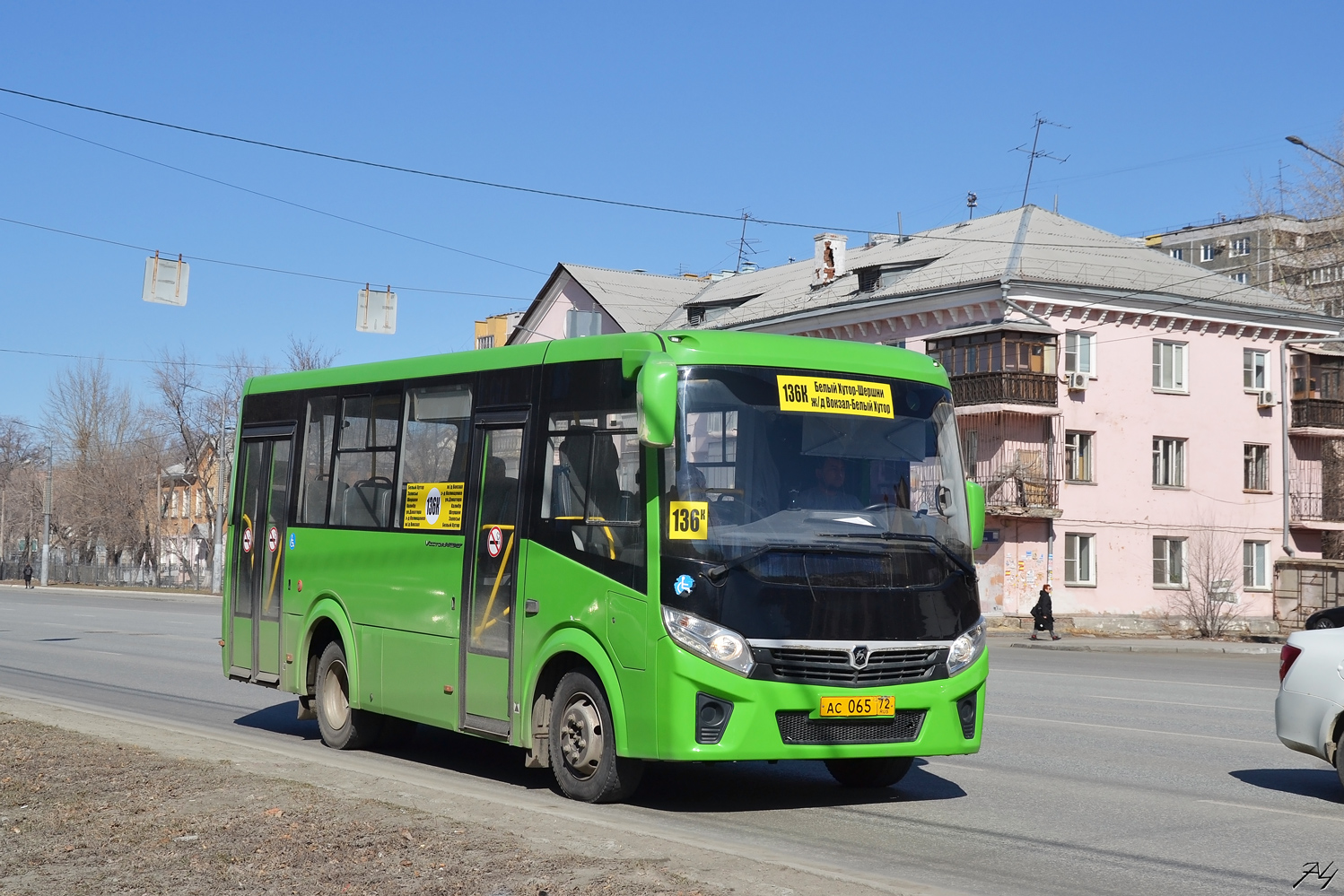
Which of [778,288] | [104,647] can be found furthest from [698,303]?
[104,647]

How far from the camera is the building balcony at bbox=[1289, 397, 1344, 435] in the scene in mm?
52250

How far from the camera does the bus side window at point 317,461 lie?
→ 12.9 metres

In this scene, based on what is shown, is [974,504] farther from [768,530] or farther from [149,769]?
[149,769]

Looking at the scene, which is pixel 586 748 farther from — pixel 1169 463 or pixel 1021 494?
pixel 1169 463

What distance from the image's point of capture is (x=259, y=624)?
1375cm

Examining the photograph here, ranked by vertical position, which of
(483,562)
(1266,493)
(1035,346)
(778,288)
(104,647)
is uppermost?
(778,288)


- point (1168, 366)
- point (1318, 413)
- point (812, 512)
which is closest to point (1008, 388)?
point (1168, 366)

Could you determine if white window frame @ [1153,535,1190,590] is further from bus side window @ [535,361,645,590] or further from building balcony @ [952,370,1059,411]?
bus side window @ [535,361,645,590]

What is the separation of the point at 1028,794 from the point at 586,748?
3.10 meters

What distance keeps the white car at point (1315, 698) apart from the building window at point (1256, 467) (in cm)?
4396

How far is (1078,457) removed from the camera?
48.2 meters

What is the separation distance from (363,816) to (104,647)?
20.0 metres

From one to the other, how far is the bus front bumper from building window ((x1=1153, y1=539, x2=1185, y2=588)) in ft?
139

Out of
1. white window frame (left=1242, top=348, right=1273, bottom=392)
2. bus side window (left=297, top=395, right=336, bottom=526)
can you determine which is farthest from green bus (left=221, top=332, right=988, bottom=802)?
white window frame (left=1242, top=348, right=1273, bottom=392)
